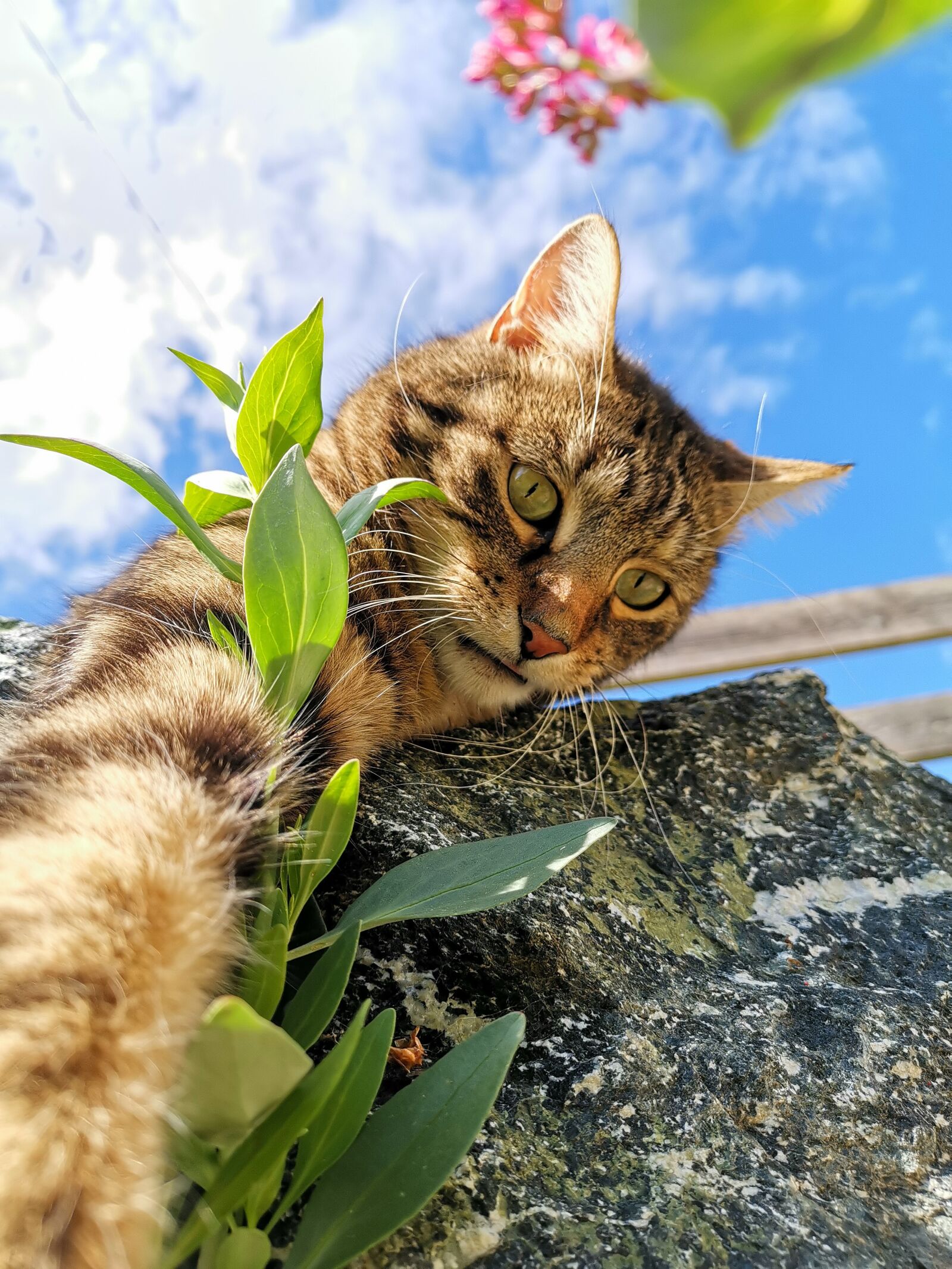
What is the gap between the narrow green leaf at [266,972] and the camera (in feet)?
1.75

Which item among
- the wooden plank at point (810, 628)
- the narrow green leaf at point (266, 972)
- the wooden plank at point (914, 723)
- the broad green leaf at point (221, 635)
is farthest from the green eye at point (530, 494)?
the wooden plank at point (914, 723)

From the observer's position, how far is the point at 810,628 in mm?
2906

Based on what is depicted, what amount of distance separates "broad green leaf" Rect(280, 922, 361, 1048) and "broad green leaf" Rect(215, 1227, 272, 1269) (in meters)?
0.10

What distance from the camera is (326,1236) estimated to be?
46 centimetres

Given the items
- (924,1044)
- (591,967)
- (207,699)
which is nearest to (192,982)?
(207,699)

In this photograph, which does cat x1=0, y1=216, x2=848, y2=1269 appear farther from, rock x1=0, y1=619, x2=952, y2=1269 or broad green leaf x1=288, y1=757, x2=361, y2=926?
rock x1=0, y1=619, x2=952, y2=1269

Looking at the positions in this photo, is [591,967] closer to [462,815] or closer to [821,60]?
[462,815]

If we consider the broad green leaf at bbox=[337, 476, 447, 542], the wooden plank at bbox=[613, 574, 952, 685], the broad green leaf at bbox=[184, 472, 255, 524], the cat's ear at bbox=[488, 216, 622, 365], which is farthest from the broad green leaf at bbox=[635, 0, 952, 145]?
the wooden plank at bbox=[613, 574, 952, 685]

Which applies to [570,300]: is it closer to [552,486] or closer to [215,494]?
[552,486]

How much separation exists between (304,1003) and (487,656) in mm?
673

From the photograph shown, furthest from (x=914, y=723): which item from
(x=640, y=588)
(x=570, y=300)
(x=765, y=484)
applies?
(x=570, y=300)

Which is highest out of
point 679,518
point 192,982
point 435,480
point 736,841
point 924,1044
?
Result: point 679,518

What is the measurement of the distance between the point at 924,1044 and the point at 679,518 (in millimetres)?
777

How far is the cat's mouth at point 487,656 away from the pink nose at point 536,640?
3 centimetres
